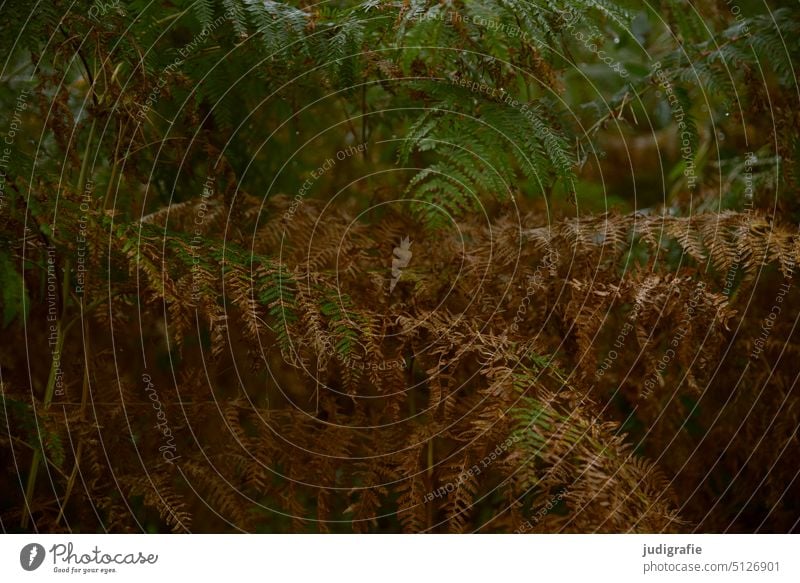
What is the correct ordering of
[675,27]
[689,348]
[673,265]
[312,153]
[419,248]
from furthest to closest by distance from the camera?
[312,153] → [675,27] → [673,265] → [419,248] → [689,348]

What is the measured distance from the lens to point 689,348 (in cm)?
117

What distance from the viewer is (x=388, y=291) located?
4.06 feet

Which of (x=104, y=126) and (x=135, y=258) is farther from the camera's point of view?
(x=104, y=126)

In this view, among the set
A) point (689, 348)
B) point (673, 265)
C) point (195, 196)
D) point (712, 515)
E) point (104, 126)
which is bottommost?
point (712, 515)

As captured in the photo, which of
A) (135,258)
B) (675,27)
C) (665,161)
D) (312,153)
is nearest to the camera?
(135,258)

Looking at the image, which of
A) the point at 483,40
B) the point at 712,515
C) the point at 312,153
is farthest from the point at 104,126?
the point at 712,515

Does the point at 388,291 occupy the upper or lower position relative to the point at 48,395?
upper

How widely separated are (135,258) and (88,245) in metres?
0.10

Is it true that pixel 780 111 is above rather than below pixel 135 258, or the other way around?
above

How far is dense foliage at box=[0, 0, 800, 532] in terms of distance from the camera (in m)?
1.10

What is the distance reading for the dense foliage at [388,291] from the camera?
110cm
